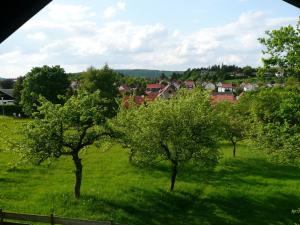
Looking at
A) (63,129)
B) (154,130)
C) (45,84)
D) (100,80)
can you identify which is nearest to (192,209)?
(154,130)

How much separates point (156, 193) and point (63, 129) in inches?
330

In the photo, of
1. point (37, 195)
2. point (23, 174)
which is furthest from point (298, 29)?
point (23, 174)

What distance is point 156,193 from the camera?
2970 centimetres

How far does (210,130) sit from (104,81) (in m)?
53.7

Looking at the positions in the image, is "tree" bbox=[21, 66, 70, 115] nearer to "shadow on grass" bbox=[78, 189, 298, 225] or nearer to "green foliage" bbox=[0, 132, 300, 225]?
"green foliage" bbox=[0, 132, 300, 225]

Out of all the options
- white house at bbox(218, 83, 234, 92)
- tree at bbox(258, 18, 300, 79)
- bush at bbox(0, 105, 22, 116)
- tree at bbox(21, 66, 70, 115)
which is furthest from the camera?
white house at bbox(218, 83, 234, 92)

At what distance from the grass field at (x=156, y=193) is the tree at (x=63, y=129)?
82.4 inches

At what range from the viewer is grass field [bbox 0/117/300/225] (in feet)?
82.9

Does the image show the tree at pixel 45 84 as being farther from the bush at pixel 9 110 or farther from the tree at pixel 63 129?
the tree at pixel 63 129

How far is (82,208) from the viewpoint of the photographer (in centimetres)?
2553

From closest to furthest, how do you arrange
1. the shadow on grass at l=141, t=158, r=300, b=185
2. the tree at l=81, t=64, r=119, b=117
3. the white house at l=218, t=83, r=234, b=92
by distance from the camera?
the shadow on grass at l=141, t=158, r=300, b=185
the tree at l=81, t=64, r=119, b=117
the white house at l=218, t=83, r=234, b=92

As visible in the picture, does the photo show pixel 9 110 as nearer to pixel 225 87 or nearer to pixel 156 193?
pixel 156 193

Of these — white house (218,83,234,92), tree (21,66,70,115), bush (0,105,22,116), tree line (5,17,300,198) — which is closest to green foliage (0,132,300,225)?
tree line (5,17,300,198)

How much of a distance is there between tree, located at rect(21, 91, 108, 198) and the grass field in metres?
2.09
